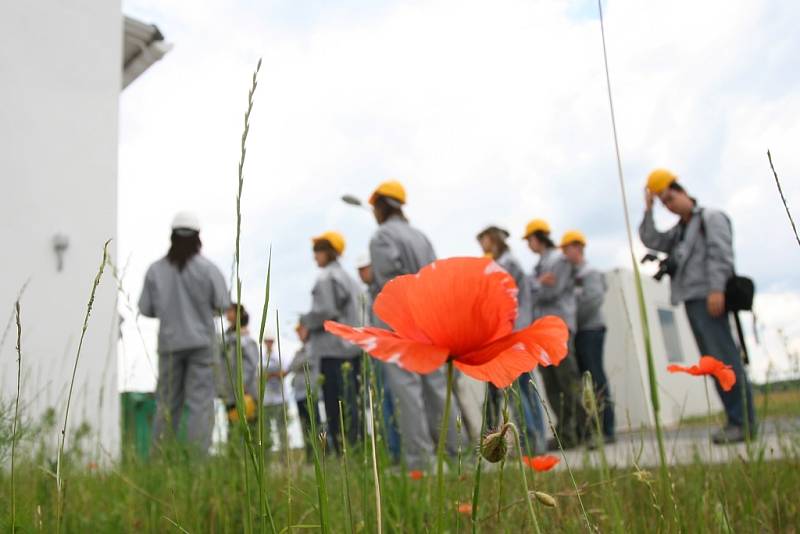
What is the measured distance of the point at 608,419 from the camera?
5.11m

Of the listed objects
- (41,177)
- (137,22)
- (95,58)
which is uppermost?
(137,22)

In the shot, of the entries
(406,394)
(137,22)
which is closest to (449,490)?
(406,394)

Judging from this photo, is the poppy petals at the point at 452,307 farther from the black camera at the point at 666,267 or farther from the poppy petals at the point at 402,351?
the black camera at the point at 666,267

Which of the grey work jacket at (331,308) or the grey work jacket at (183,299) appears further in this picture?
the grey work jacket at (331,308)

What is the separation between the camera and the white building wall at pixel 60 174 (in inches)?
200

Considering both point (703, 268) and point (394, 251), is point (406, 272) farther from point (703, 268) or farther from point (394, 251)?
point (703, 268)

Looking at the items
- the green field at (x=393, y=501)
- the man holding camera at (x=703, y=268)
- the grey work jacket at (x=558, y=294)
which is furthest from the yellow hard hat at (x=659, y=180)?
the green field at (x=393, y=501)

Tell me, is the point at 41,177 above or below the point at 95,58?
below

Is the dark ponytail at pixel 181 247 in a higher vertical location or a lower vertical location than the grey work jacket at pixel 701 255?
higher

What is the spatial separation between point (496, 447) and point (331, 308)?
4.56 metres

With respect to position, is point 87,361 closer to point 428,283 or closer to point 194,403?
point 194,403

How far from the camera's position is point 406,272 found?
3.92m

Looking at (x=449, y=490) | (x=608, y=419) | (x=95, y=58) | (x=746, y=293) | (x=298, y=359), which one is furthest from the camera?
(x=298, y=359)

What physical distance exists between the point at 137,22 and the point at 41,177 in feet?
6.49
